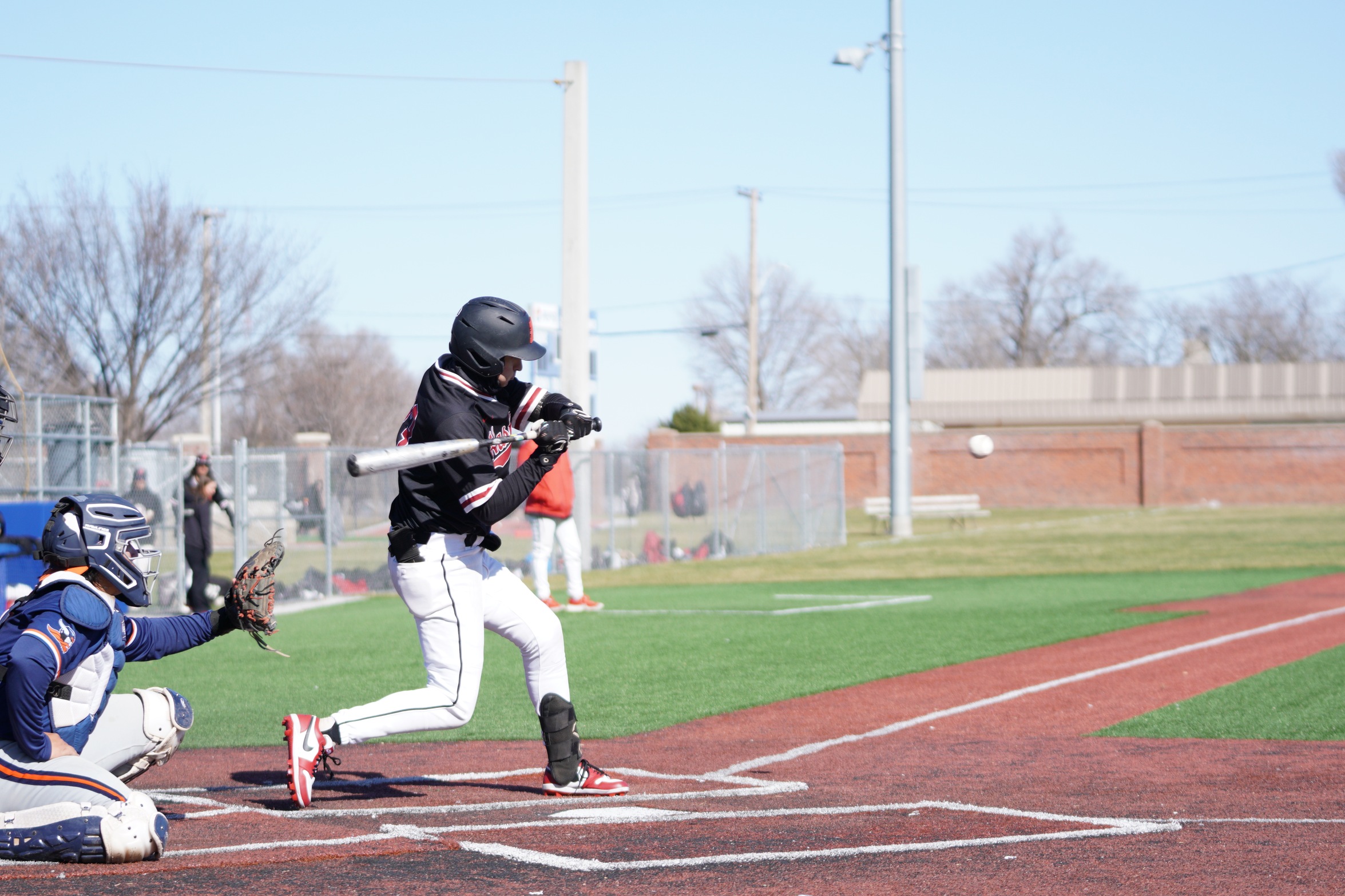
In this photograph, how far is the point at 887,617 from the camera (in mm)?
15109

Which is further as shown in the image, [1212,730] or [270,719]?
[270,719]

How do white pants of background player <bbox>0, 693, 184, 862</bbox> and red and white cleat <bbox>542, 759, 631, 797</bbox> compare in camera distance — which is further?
red and white cleat <bbox>542, 759, 631, 797</bbox>

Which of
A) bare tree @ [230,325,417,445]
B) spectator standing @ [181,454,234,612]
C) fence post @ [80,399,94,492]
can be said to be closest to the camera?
spectator standing @ [181,454,234,612]

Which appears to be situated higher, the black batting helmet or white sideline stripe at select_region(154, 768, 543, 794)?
the black batting helmet

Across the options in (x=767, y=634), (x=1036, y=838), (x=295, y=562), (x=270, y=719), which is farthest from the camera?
(x=295, y=562)

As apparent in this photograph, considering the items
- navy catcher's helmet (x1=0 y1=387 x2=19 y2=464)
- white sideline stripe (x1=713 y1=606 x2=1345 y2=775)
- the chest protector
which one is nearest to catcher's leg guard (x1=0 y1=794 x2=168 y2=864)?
the chest protector

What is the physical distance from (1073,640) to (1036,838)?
25.6ft

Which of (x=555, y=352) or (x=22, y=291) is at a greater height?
(x=22, y=291)

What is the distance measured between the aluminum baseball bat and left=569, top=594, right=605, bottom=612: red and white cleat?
391 inches

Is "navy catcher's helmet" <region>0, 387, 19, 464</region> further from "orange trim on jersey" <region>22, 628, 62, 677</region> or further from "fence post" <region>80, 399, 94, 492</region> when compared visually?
"fence post" <region>80, 399, 94, 492</region>

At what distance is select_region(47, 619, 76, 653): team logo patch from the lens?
197 inches

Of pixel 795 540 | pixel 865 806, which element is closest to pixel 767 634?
pixel 865 806

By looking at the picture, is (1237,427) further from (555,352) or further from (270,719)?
(270,719)

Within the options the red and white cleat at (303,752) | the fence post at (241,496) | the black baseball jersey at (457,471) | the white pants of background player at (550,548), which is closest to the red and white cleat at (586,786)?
the red and white cleat at (303,752)
